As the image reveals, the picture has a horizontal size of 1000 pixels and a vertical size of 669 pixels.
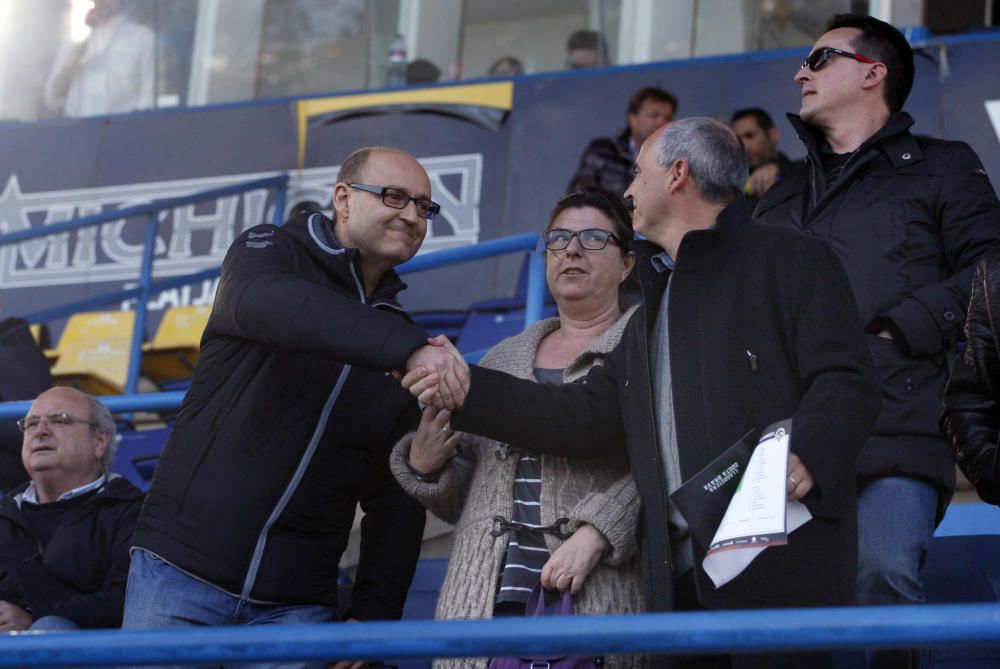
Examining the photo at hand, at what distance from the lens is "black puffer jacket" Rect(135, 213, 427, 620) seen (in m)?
3.11

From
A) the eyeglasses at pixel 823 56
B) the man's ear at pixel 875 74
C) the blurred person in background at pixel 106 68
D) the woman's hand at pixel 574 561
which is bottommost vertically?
the woman's hand at pixel 574 561

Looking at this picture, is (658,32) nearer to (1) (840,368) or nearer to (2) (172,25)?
(2) (172,25)

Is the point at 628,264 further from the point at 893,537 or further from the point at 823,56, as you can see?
the point at 893,537

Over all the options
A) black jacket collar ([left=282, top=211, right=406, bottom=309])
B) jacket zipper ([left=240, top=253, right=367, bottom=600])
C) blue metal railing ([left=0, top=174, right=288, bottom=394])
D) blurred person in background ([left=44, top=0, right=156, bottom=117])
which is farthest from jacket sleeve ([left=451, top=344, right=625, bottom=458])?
blurred person in background ([left=44, top=0, right=156, bottom=117])

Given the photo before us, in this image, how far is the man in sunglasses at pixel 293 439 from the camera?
3.10 meters

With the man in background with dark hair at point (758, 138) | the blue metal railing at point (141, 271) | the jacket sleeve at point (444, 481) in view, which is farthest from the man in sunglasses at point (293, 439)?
the blue metal railing at point (141, 271)

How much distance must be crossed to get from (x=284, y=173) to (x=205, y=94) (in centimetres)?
109

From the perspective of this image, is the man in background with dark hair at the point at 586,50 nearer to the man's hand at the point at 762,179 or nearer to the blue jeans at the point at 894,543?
the man's hand at the point at 762,179

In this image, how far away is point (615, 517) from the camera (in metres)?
3.04

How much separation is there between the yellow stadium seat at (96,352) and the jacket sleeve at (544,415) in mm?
4768

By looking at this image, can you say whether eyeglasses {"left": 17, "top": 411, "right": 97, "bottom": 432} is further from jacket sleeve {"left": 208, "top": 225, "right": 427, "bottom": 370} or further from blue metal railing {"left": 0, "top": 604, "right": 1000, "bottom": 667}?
blue metal railing {"left": 0, "top": 604, "right": 1000, "bottom": 667}

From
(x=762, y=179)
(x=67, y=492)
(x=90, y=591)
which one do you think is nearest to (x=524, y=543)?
(x=90, y=591)

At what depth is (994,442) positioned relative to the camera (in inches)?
115

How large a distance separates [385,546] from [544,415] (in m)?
0.56
